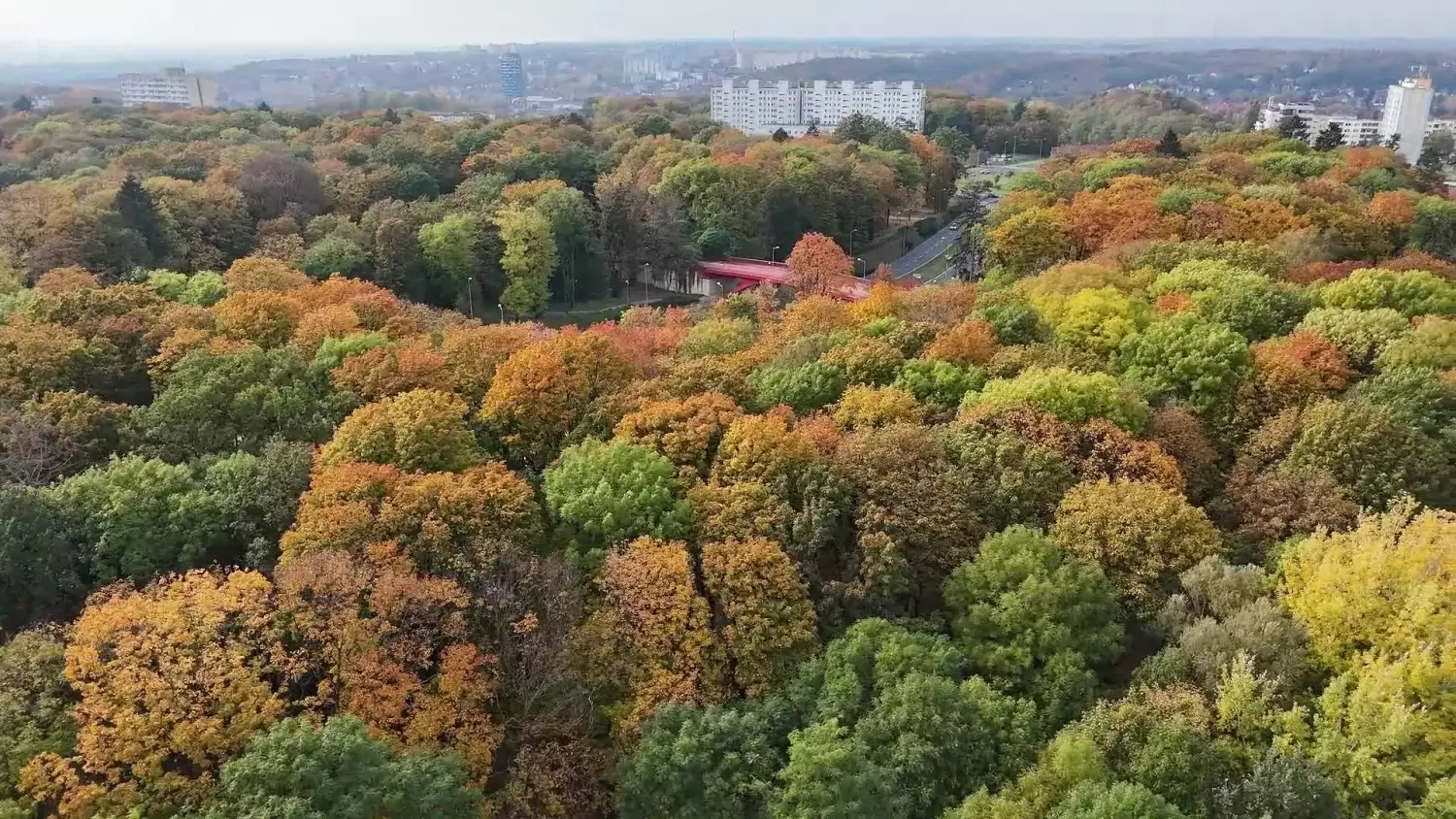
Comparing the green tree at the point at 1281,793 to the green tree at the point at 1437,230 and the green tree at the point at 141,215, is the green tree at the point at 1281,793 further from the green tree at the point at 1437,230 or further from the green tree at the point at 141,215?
the green tree at the point at 141,215

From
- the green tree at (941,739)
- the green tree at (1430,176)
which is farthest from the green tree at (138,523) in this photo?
the green tree at (1430,176)

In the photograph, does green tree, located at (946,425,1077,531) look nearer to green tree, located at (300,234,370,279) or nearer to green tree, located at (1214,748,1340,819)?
green tree, located at (1214,748,1340,819)

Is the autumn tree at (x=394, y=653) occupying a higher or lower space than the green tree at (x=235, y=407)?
lower

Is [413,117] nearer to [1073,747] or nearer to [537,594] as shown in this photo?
[537,594]

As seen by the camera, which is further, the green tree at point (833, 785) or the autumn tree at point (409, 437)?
the autumn tree at point (409, 437)

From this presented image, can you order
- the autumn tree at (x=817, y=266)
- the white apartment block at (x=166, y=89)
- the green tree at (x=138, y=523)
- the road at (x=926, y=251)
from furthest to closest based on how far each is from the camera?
the white apartment block at (x=166, y=89) → the road at (x=926, y=251) → the autumn tree at (x=817, y=266) → the green tree at (x=138, y=523)

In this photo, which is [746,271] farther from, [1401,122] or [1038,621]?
[1401,122]
